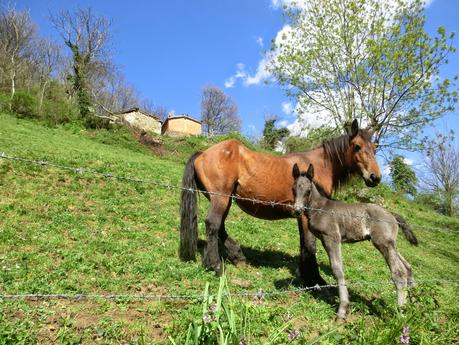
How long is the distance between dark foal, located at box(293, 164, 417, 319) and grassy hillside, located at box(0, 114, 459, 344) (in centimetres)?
31

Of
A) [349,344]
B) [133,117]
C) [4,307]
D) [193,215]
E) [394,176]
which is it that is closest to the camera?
[349,344]

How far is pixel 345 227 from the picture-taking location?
495cm

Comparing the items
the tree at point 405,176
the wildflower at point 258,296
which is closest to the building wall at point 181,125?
the tree at point 405,176

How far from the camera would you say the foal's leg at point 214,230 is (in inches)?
235

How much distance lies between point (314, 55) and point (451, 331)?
65.9ft

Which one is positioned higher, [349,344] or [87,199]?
[87,199]

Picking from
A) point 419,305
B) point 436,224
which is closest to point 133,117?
point 436,224

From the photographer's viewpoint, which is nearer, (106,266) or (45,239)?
(106,266)

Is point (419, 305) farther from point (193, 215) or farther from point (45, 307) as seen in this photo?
point (45, 307)

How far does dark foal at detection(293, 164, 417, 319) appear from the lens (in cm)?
464

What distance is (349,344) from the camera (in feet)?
12.1

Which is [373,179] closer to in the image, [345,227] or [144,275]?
[345,227]

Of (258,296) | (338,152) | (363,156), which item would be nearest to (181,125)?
(338,152)

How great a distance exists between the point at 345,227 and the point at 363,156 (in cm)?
174
